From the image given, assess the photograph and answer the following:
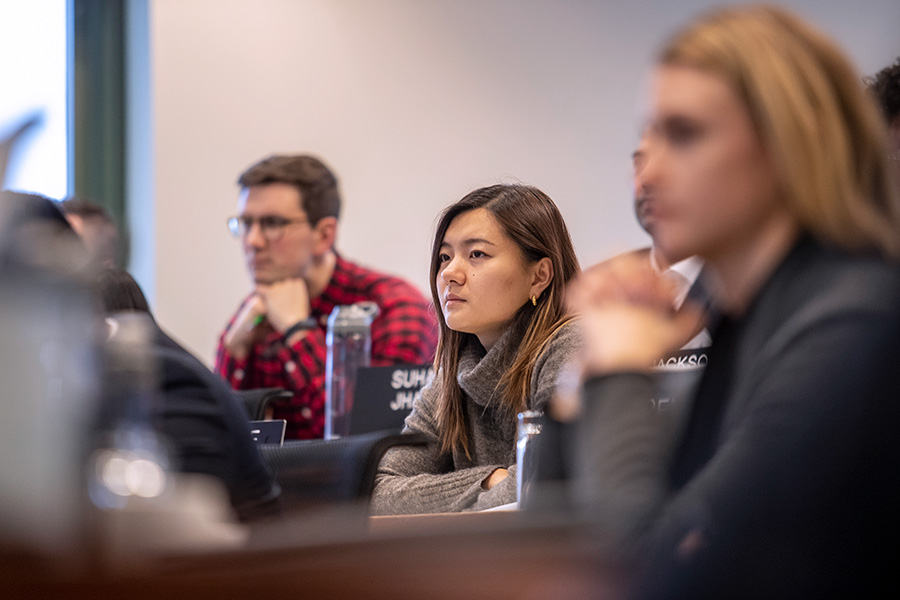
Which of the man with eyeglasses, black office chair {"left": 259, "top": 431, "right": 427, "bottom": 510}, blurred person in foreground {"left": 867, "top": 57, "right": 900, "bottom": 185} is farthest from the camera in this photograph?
the man with eyeglasses

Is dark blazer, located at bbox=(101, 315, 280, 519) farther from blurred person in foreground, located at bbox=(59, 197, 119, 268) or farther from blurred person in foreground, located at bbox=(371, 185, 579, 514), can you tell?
blurred person in foreground, located at bbox=(59, 197, 119, 268)

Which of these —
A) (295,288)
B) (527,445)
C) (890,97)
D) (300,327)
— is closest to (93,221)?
(295,288)

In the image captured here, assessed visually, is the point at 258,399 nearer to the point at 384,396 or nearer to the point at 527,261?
the point at 384,396

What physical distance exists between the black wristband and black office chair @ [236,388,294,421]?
20.0 inches

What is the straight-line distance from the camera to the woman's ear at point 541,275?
2.21 m

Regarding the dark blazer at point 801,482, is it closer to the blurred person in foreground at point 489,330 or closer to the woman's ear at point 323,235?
the blurred person in foreground at point 489,330

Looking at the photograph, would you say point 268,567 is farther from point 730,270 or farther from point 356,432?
point 356,432

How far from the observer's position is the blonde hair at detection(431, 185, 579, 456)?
2139 millimetres

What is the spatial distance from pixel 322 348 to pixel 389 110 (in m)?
1.75

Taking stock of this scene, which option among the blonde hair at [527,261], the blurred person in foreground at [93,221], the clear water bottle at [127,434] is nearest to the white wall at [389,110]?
the blurred person in foreground at [93,221]

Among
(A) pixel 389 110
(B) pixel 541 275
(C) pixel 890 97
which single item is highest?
(A) pixel 389 110

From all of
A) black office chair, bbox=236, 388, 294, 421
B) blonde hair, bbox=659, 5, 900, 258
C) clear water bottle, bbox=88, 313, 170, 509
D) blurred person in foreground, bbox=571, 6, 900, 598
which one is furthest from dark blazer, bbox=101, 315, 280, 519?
black office chair, bbox=236, 388, 294, 421

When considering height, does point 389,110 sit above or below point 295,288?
above

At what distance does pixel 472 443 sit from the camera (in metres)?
2.13
